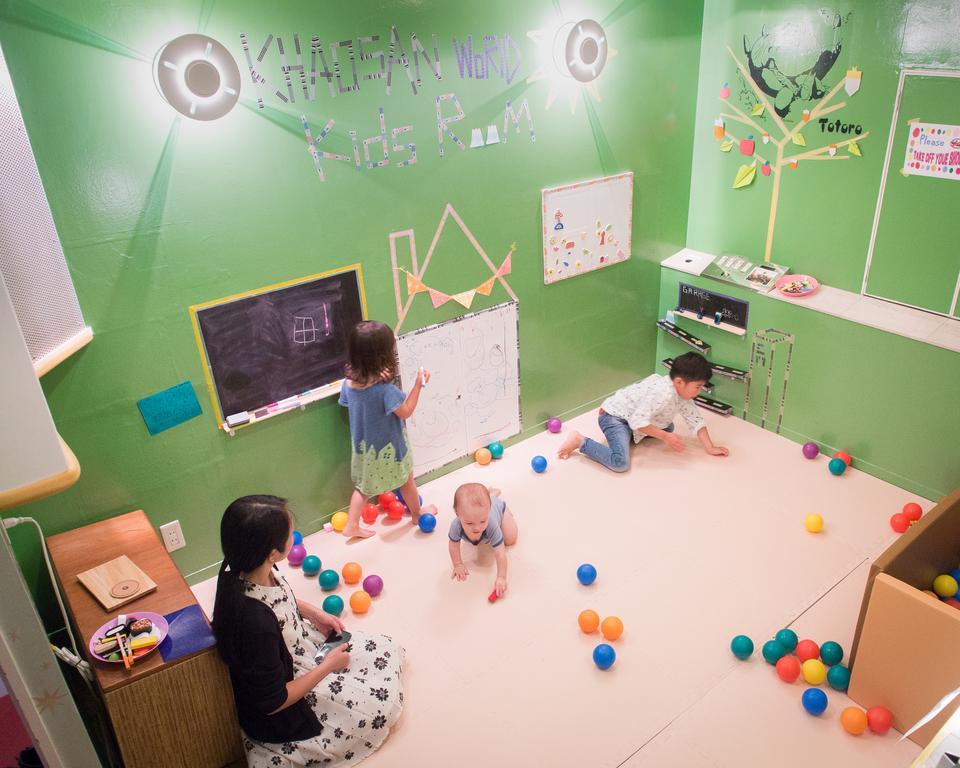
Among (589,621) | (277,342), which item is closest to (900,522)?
(589,621)

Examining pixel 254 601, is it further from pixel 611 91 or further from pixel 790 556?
pixel 611 91

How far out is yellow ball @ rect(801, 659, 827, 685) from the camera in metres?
2.75

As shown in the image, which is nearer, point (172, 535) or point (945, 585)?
point (945, 585)

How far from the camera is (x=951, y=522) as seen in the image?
117 inches

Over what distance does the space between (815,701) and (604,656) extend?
0.74 m

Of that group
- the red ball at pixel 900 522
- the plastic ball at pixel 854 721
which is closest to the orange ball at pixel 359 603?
the plastic ball at pixel 854 721

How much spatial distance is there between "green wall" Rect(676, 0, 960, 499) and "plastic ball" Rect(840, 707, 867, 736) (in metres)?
1.55

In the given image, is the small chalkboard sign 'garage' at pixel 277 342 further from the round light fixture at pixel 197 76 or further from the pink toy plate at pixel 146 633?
the pink toy plate at pixel 146 633

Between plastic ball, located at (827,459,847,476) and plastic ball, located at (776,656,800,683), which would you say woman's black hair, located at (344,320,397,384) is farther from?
plastic ball, located at (827,459,847,476)

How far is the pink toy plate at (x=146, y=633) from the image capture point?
2248 mm

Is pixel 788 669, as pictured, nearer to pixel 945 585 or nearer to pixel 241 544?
pixel 945 585

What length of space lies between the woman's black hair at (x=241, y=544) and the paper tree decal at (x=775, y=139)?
10.3 ft

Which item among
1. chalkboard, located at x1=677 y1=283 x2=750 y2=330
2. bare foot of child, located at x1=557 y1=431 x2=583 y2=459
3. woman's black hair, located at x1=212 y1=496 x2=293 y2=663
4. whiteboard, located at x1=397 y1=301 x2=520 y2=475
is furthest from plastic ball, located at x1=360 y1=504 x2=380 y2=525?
chalkboard, located at x1=677 y1=283 x2=750 y2=330

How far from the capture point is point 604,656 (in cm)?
283
